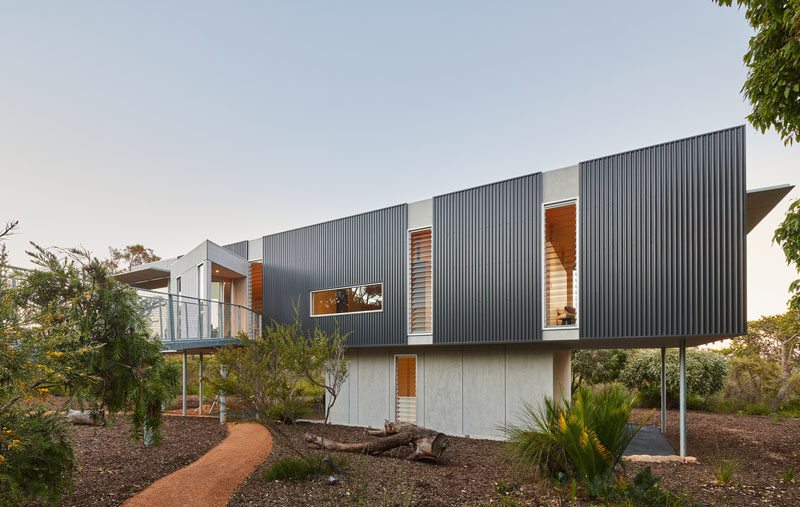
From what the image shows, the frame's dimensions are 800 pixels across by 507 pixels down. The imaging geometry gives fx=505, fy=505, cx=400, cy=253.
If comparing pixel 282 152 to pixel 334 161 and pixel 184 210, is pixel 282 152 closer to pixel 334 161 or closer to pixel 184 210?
pixel 334 161

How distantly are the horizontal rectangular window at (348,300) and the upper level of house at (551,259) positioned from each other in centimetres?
4

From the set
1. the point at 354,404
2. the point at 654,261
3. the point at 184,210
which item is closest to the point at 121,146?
the point at 184,210

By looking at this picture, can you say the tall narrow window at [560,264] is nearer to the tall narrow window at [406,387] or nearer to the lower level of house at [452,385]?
the lower level of house at [452,385]

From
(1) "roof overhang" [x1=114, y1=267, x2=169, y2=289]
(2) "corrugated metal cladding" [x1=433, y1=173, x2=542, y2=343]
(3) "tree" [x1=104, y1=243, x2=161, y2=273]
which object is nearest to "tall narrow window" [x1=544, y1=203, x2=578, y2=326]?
(2) "corrugated metal cladding" [x1=433, y1=173, x2=542, y2=343]

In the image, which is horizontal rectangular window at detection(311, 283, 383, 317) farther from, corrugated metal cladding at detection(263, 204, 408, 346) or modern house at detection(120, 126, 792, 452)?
corrugated metal cladding at detection(263, 204, 408, 346)

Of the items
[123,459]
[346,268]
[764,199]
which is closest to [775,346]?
[764,199]

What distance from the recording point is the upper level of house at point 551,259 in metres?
9.41

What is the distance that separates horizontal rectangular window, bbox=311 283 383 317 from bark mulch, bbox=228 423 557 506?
5.39m

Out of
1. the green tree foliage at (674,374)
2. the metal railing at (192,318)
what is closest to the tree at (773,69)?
the metal railing at (192,318)

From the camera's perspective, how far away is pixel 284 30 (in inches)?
632

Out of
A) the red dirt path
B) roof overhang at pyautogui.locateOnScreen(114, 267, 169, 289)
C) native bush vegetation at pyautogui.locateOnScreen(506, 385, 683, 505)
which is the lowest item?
the red dirt path

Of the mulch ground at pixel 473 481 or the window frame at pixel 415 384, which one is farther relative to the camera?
the window frame at pixel 415 384

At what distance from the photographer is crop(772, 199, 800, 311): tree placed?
22.9 ft

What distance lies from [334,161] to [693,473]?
16.2m
